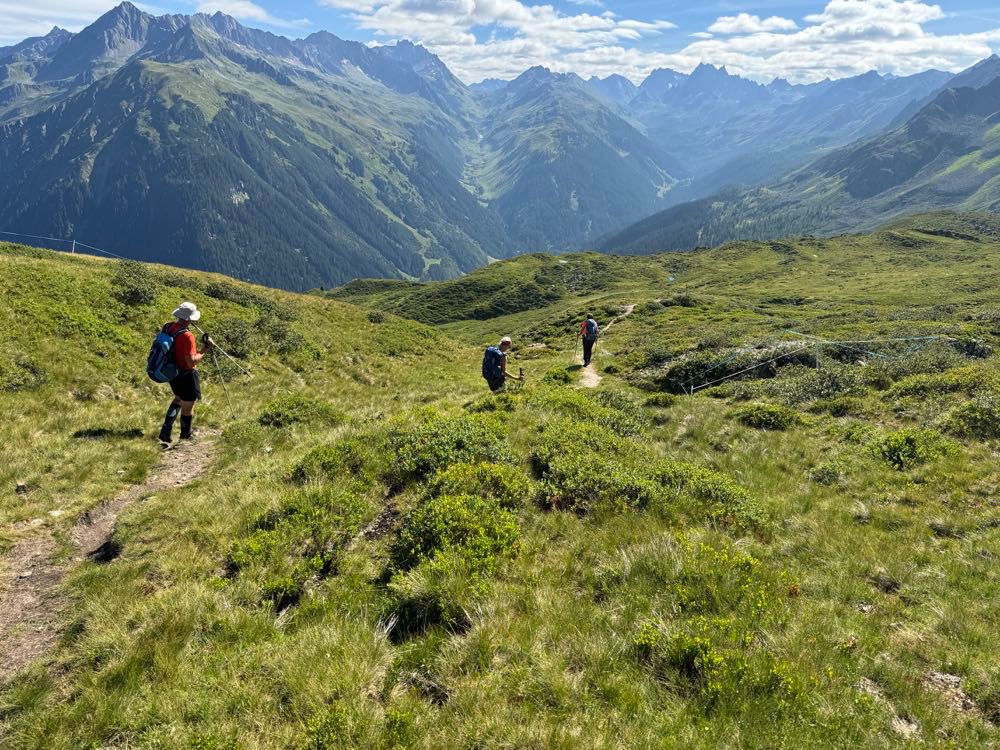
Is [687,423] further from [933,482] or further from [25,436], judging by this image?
[25,436]

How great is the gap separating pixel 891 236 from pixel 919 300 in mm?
103238

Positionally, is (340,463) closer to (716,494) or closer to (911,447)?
(716,494)

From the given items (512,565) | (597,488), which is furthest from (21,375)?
(597,488)

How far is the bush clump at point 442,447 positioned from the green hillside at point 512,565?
0.29 feet

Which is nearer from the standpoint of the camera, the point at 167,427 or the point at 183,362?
the point at 183,362

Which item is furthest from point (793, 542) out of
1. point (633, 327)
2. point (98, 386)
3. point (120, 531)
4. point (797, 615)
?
point (633, 327)

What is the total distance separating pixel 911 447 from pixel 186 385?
1902cm

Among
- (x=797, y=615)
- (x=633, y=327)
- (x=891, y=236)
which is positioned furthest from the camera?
(x=891, y=236)

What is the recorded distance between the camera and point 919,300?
64625 mm

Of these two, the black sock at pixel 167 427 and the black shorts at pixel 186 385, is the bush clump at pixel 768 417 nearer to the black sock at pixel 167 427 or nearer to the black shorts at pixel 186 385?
the black shorts at pixel 186 385

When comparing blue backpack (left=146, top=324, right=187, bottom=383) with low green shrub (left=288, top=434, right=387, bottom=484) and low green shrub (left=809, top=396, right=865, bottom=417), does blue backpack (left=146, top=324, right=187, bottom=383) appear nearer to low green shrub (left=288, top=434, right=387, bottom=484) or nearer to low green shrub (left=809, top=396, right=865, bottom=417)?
low green shrub (left=288, top=434, right=387, bottom=484)

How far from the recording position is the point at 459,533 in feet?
25.0

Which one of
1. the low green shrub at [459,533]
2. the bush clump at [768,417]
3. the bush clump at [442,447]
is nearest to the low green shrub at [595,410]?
the bush clump at [442,447]

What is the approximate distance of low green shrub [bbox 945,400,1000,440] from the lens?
12.7 meters
